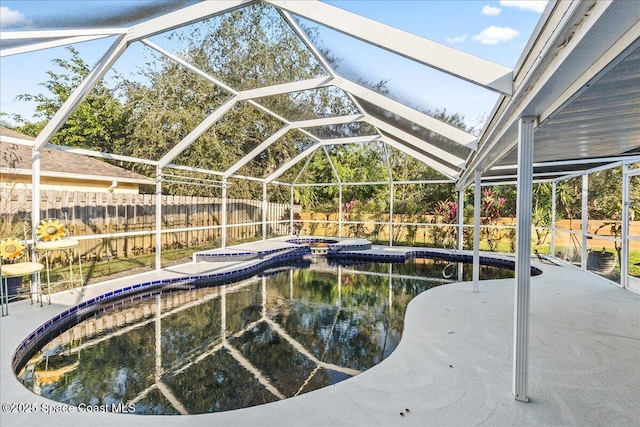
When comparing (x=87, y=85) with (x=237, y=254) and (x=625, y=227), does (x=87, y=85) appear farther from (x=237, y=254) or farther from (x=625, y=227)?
(x=625, y=227)

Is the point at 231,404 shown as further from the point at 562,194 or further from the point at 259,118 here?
the point at 562,194

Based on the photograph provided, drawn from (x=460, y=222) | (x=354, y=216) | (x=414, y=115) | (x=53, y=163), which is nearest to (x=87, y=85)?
(x=53, y=163)

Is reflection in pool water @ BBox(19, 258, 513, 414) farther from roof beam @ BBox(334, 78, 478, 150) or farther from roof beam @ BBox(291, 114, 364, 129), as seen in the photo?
roof beam @ BBox(291, 114, 364, 129)

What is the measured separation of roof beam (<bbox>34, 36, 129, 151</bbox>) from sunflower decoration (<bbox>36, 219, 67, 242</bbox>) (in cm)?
141

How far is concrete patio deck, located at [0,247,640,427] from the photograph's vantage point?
2.67m

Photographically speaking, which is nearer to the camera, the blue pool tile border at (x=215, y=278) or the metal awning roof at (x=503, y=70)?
the metal awning roof at (x=503, y=70)

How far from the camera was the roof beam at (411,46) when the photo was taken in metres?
3.13

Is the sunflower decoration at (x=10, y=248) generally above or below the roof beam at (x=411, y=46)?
below

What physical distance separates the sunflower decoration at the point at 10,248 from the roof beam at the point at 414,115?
5.86m

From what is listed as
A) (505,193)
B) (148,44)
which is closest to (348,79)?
(148,44)

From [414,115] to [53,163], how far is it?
28.4 feet

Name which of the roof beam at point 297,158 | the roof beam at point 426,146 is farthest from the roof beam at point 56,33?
the roof beam at point 297,158

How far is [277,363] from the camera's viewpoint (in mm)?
4020

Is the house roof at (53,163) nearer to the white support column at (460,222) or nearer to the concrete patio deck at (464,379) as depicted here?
the concrete patio deck at (464,379)
